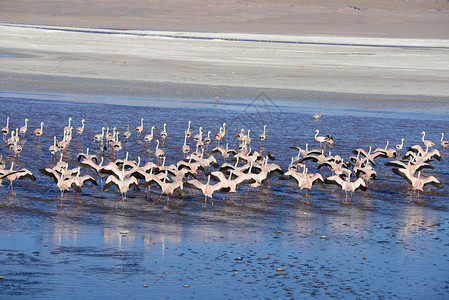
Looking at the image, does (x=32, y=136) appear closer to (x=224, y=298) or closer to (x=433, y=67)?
(x=224, y=298)

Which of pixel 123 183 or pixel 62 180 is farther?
pixel 123 183

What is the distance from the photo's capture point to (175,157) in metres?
22.5

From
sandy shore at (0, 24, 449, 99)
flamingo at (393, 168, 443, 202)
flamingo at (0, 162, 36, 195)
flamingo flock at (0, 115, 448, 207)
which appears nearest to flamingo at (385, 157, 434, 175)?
flamingo flock at (0, 115, 448, 207)

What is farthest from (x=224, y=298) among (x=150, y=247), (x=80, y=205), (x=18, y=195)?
(x=18, y=195)

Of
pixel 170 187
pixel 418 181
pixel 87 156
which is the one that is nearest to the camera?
pixel 170 187

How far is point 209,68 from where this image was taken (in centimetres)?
4950

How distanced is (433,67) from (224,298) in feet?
158

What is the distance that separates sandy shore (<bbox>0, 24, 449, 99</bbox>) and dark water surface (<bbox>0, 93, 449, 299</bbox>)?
18.0 metres

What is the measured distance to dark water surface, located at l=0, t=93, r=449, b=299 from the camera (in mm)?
11461

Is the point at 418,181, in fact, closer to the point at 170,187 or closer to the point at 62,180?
the point at 170,187

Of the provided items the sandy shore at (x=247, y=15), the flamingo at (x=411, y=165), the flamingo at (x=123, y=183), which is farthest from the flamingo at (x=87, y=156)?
the sandy shore at (x=247, y=15)

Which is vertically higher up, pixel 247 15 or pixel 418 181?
pixel 247 15

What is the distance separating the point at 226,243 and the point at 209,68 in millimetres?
36568

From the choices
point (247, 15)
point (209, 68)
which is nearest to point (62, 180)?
point (209, 68)
